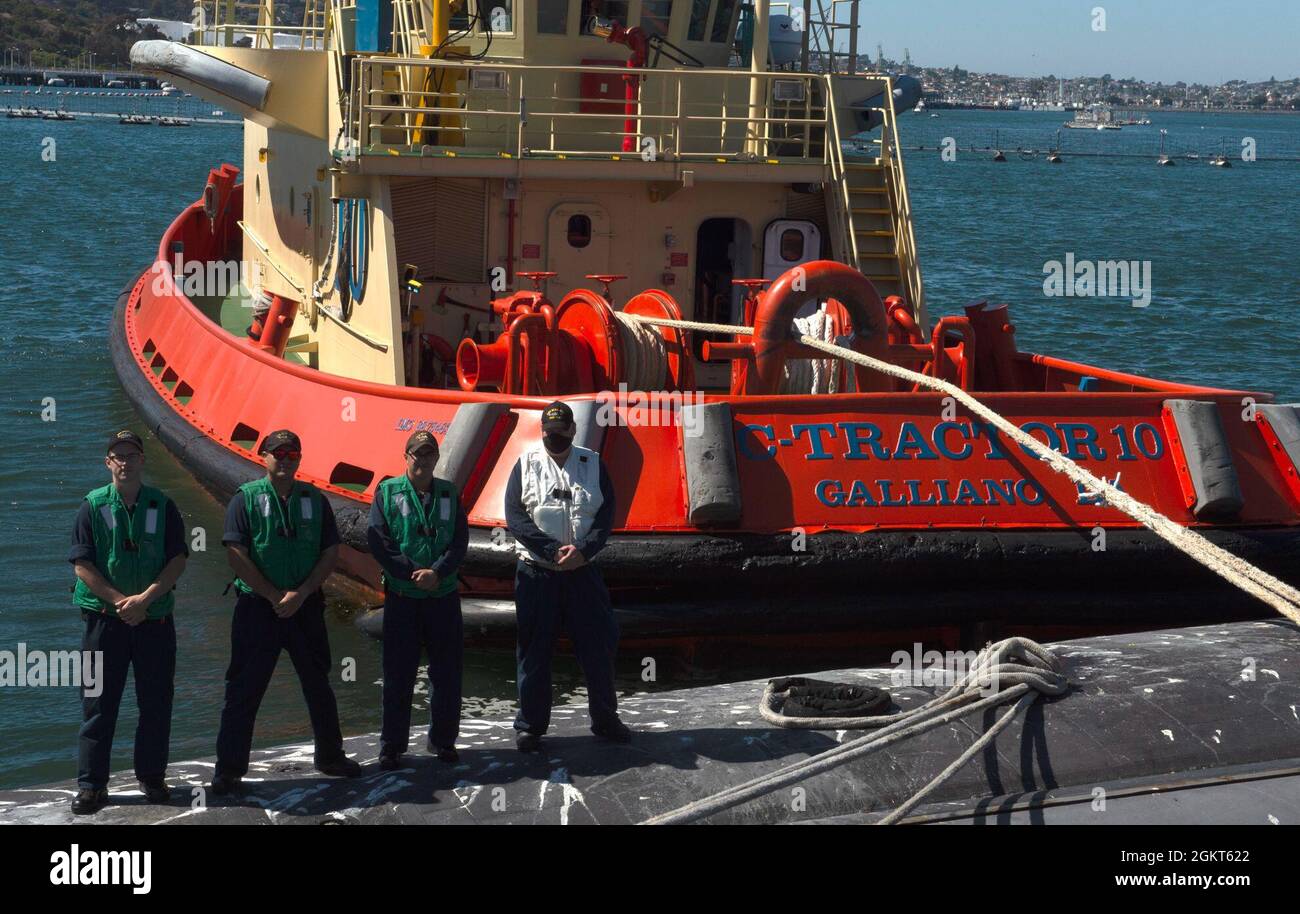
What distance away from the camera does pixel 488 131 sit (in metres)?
11.1

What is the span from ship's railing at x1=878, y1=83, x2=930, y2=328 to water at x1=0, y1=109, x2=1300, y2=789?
324 cm

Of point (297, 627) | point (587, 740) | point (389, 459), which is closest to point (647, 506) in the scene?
point (389, 459)

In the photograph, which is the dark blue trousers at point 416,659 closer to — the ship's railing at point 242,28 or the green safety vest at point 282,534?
the green safety vest at point 282,534

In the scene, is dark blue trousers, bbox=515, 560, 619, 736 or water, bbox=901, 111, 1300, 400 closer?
dark blue trousers, bbox=515, 560, 619, 736

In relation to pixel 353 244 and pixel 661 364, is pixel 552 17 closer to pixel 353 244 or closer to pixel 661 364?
pixel 353 244

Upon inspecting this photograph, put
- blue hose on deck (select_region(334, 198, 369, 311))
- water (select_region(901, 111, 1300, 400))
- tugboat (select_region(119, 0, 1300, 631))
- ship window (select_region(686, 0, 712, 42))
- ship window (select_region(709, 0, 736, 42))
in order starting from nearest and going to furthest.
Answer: tugboat (select_region(119, 0, 1300, 631)) < blue hose on deck (select_region(334, 198, 369, 311)) < ship window (select_region(686, 0, 712, 42)) < ship window (select_region(709, 0, 736, 42)) < water (select_region(901, 111, 1300, 400))

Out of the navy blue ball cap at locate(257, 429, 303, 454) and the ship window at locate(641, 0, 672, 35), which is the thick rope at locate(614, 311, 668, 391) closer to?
the ship window at locate(641, 0, 672, 35)

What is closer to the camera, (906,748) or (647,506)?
(906,748)

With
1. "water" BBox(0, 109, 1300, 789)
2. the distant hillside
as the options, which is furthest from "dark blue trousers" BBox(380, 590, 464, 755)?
the distant hillside

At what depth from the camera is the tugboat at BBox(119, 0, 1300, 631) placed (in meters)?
8.73

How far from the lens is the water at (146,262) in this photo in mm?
8852

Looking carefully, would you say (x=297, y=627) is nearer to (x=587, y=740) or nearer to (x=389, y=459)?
(x=587, y=740)

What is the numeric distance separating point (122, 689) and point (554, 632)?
1.61 meters
